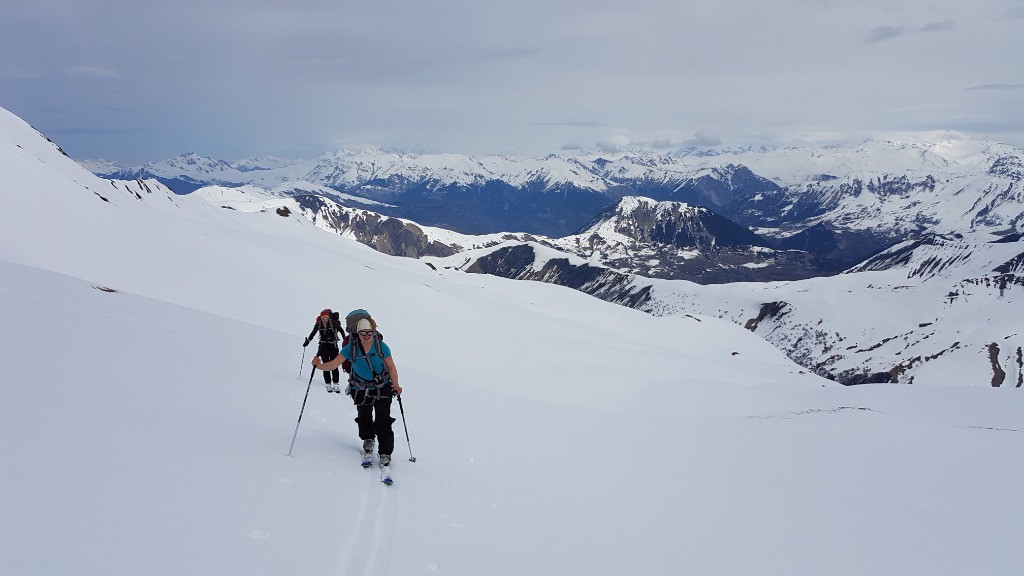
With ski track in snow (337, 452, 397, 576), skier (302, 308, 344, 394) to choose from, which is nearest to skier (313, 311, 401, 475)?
ski track in snow (337, 452, 397, 576)

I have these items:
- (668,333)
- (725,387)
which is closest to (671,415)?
(725,387)

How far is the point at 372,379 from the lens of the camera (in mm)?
10438

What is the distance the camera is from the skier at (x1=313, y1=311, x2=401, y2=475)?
1034 centimetres

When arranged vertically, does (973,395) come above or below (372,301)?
below

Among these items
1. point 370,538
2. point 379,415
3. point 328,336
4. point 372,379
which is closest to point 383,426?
point 379,415

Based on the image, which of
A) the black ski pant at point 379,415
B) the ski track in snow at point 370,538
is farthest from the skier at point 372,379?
the ski track in snow at point 370,538

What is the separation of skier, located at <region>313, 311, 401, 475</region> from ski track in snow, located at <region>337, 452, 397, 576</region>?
38.1 inches

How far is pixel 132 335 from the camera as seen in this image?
14.8m

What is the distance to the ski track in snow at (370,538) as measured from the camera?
6.92 meters

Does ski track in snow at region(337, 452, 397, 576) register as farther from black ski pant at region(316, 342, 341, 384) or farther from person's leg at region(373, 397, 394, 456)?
black ski pant at region(316, 342, 341, 384)

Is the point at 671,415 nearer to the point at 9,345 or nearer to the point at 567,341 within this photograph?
the point at 567,341

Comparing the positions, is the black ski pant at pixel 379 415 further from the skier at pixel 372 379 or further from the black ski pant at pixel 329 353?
the black ski pant at pixel 329 353

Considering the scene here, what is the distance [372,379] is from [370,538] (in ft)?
10.7

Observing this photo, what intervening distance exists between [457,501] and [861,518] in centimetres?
951
